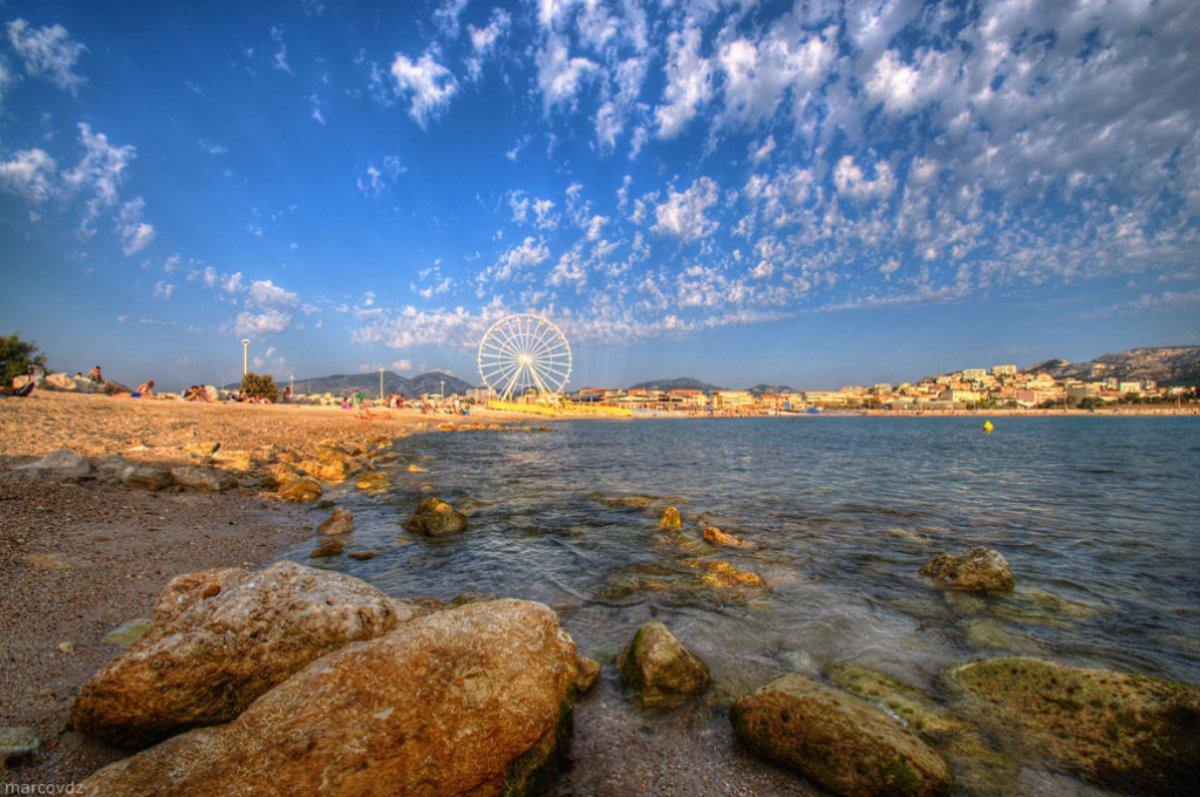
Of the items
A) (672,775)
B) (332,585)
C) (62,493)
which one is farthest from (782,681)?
(62,493)

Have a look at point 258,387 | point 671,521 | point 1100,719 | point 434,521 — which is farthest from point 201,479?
point 258,387

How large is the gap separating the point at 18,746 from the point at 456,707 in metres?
2.56

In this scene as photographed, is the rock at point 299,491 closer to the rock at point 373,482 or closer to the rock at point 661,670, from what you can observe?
the rock at point 373,482

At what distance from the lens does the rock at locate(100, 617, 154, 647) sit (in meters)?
4.28

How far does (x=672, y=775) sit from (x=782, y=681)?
113 centimetres

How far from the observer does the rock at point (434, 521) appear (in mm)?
9688

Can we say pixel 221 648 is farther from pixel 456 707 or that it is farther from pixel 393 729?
pixel 456 707

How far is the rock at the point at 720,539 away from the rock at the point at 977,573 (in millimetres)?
3053

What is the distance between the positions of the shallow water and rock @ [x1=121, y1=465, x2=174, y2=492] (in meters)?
3.58

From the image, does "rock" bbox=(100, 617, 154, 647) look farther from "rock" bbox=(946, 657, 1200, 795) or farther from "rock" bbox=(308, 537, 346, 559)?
"rock" bbox=(946, 657, 1200, 795)

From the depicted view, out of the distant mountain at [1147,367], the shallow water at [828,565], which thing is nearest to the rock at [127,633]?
the shallow water at [828,565]

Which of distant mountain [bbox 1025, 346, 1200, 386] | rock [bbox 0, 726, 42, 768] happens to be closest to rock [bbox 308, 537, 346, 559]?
rock [bbox 0, 726, 42, 768]

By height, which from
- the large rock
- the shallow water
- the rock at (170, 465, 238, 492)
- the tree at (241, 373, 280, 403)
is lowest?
the shallow water

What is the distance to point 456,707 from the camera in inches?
109
